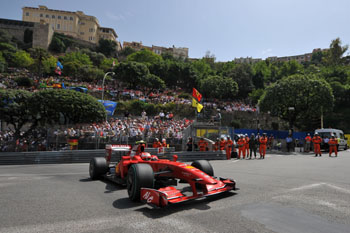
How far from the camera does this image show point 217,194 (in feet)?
18.4

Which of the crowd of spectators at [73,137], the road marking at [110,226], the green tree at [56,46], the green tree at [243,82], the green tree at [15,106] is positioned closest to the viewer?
A: the road marking at [110,226]

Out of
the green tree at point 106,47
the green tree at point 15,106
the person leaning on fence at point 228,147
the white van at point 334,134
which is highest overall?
the green tree at point 106,47

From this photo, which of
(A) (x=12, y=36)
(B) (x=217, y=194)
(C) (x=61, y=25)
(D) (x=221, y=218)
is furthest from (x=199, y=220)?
(C) (x=61, y=25)

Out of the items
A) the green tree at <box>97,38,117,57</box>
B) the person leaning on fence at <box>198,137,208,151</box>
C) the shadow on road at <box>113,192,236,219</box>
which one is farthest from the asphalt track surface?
the green tree at <box>97,38,117,57</box>

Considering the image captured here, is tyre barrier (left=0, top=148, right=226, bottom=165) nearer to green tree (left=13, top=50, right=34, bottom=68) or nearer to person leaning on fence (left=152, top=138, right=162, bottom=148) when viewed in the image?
person leaning on fence (left=152, top=138, right=162, bottom=148)

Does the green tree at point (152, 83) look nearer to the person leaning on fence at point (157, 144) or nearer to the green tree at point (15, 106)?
the green tree at point (15, 106)

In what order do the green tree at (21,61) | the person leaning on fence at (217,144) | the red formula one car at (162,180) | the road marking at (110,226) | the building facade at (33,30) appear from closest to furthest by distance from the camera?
the road marking at (110,226)
the red formula one car at (162,180)
the person leaning on fence at (217,144)
the green tree at (21,61)
the building facade at (33,30)

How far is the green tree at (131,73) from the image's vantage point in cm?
6063

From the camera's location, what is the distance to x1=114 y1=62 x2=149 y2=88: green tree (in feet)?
199

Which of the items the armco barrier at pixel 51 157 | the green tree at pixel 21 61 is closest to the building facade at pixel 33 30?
the green tree at pixel 21 61

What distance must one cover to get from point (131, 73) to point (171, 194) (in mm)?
57441

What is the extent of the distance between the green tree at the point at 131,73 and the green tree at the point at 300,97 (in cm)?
3284

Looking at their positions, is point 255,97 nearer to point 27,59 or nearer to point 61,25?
point 27,59

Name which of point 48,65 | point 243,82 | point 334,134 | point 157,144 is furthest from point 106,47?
point 157,144
